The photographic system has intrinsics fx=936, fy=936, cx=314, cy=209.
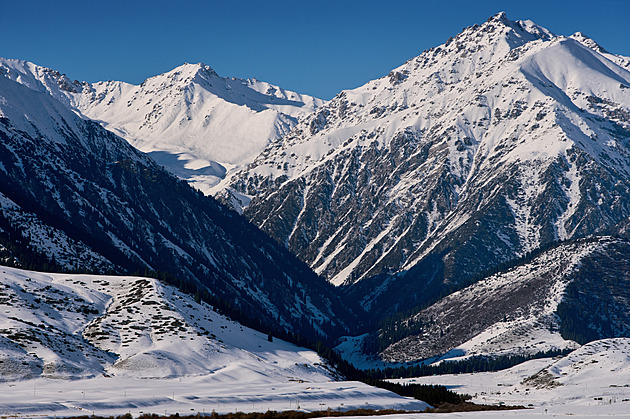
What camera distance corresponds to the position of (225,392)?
159 metres

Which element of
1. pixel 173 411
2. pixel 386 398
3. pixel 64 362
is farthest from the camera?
pixel 64 362

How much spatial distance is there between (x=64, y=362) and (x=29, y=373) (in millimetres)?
13189

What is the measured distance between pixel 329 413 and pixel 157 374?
7049cm

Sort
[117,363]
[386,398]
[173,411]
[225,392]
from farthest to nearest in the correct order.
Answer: [117,363] < [386,398] < [225,392] < [173,411]

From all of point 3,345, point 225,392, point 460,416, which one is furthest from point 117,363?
point 460,416

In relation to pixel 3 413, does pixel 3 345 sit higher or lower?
higher

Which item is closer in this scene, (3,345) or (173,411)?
(173,411)

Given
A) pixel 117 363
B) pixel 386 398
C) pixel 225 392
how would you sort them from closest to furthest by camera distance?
pixel 225 392 → pixel 386 398 → pixel 117 363

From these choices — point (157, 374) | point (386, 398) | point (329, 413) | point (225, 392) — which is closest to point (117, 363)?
point (157, 374)

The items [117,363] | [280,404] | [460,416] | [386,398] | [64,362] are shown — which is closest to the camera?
[460,416]

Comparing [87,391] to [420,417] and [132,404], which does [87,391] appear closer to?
[132,404]

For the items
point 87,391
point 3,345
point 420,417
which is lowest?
point 420,417

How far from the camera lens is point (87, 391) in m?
149

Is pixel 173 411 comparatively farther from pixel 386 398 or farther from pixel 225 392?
pixel 386 398
